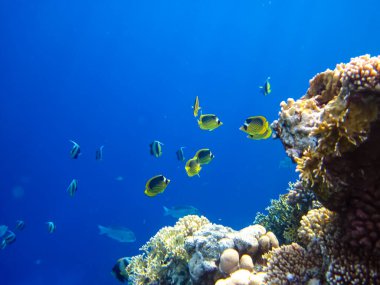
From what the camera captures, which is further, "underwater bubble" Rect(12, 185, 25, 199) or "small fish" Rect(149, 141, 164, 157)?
"underwater bubble" Rect(12, 185, 25, 199)

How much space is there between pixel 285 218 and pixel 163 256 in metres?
2.46

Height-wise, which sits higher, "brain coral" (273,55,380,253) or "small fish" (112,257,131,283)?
"small fish" (112,257,131,283)

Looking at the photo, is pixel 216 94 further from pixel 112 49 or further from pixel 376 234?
pixel 376 234

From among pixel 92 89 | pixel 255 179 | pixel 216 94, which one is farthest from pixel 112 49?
pixel 255 179

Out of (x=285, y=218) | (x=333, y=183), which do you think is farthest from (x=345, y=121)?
(x=285, y=218)

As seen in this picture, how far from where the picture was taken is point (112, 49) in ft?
211

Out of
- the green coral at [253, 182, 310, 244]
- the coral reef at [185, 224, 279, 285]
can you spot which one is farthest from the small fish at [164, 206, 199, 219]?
the coral reef at [185, 224, 279, 285]

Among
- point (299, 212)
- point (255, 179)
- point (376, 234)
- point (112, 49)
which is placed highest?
point (112, 49)

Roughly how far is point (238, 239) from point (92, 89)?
199 feet

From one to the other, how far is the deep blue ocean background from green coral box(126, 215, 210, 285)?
99.5ft

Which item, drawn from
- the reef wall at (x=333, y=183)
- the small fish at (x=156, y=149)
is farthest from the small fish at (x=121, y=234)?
the reef wall at (x=333, y=183)

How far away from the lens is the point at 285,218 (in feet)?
20.9

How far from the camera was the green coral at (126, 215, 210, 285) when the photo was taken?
6203 mm

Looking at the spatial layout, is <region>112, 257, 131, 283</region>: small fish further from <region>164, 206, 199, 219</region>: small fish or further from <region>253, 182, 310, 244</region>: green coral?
<region>164, 206, 199, 219</region>: small fish
